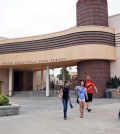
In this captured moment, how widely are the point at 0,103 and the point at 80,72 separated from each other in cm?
1573

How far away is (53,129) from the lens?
29.3ft

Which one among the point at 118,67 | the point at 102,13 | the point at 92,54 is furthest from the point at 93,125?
the point at 102,13

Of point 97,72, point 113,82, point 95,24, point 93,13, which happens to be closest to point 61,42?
point 95,24

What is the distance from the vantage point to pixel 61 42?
27938 millimetres

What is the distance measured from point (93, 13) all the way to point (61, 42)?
4718 mm

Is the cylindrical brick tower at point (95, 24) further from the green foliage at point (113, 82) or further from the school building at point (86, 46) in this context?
the green foliage at point (113, 82)

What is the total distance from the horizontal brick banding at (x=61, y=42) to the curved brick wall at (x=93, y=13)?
1.79 metres

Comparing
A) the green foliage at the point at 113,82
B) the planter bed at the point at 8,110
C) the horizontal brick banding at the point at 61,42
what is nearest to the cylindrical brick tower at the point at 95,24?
the green foliage at the point at 113,82

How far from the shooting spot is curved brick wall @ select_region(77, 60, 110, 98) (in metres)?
26.4

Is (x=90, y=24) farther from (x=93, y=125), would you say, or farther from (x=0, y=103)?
(x=93, y=125)

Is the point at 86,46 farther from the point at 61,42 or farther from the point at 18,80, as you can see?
the point at 18,80

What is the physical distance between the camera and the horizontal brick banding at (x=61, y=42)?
26.1m

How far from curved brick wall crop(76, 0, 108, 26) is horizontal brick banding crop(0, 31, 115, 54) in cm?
179

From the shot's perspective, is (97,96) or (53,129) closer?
(53,129)
